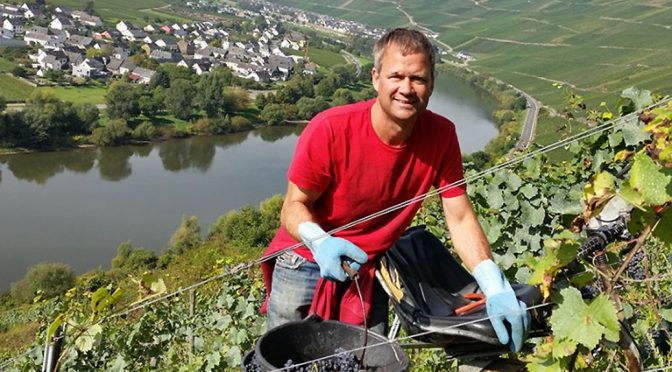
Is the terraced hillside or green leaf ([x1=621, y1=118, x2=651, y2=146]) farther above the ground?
green leaf ([x1=621, y1=118, x2=651, y2=146])

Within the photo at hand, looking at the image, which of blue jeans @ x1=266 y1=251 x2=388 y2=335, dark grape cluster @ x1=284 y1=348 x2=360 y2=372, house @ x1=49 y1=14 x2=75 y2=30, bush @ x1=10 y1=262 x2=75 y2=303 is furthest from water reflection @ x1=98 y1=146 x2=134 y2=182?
house @ x1=49 y1=14 x2=75 y2=30

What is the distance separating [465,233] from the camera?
2348mm

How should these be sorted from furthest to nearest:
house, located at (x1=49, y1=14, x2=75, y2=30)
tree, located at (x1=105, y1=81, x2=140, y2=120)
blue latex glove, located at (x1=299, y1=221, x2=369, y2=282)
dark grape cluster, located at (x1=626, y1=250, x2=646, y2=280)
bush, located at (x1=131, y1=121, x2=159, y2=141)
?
house, located at (x1=49, y1=14, x2=75, y2=30) < tree, located at (x1=105, y1=81, x2=140, y2=120) < bush, located at (x1=131, y1=121, x2=159, y2=141) < dark grape cluster, located at (x1=626, y1=250, x2=646, y2=280) < blue latex glove, located at (x1=299, y1=221, x2=369, y2=282)

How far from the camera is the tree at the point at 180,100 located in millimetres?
39156

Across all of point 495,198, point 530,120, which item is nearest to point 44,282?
point 495,198

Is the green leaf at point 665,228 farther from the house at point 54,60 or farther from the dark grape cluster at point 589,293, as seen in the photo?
the house at point 54,60

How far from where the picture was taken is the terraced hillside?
54.6 metres

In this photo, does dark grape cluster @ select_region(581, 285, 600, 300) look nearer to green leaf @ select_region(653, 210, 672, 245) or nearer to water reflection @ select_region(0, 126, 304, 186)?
green leaf @ select_region(653, 210, 672, 245)

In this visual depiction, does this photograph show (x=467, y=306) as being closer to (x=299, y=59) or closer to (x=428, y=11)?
(x=299, y=59)

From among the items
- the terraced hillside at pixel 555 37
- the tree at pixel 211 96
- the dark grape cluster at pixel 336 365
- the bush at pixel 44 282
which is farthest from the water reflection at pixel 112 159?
the dark grape cluster at pixel 336 365

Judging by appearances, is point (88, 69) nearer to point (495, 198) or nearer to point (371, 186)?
point (495, 198)

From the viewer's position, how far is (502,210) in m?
4.49

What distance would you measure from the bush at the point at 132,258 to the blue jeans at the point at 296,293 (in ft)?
53.3

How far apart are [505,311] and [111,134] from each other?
109ft
